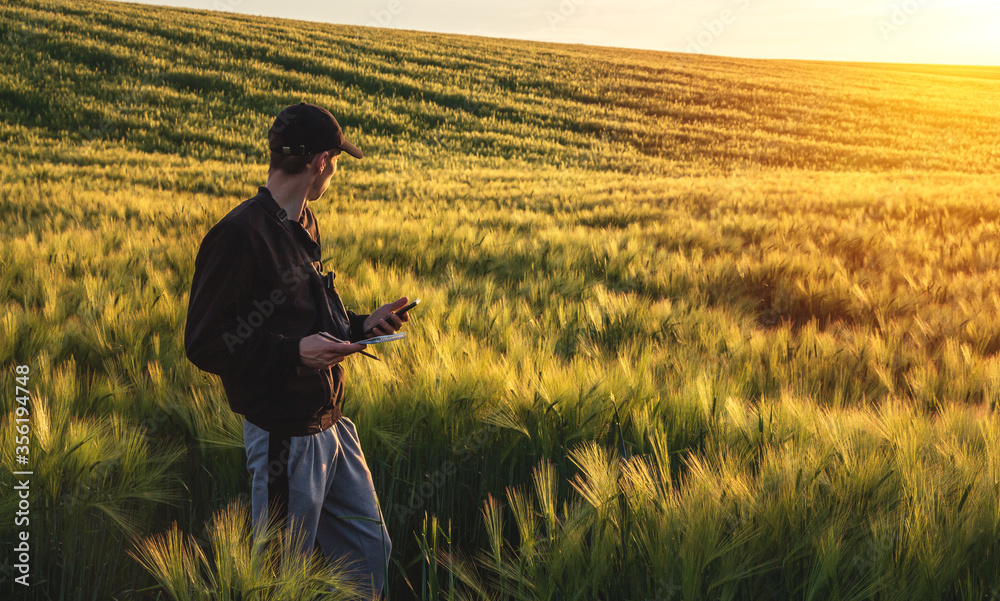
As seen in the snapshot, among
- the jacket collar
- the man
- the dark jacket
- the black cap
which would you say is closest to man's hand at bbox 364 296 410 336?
the man

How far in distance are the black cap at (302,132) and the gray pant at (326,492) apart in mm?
812

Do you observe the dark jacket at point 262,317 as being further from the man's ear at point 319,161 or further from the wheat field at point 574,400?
the wheat field at point 574,400

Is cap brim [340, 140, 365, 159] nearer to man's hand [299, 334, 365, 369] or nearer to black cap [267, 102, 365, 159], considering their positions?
black cap [267, 102, 365, 159]

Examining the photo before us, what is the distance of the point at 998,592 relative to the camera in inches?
51.3

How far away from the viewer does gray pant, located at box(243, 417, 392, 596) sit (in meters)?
1.64

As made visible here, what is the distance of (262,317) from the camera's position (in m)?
1.62

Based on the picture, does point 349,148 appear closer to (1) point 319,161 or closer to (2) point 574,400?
(1) point 319,161

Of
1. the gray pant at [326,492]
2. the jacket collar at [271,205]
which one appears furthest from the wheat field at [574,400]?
the jacket collar at [271,205]

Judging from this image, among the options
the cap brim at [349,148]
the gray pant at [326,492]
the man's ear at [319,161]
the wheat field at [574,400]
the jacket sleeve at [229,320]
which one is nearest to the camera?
the wheat field at [574,400]

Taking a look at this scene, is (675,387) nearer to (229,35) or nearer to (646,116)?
(646,116)

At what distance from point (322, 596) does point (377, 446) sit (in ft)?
2.31

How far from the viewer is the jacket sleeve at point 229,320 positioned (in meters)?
1.50

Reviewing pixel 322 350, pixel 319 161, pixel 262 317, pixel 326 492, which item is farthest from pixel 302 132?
pixel 326 492

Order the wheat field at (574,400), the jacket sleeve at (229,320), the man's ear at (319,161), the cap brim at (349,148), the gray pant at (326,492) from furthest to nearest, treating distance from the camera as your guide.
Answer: the cap brim at (349,148) → the man's ear at (319,161) → the gray pant at (326,492) → the jacket sleeve at (229,320) → the wheat field at (574,400)
